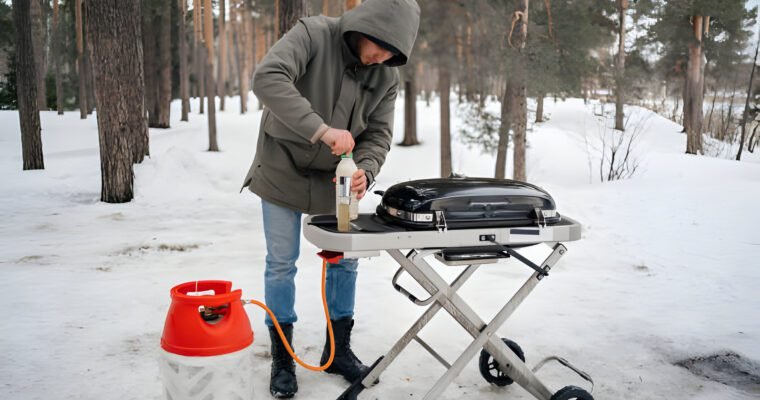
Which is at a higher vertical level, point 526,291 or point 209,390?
point 526,291

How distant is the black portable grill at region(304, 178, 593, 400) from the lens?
6.56 feet

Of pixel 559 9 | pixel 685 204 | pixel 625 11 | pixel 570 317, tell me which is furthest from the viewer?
pixel 625 11

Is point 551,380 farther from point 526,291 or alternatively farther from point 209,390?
point 209,390

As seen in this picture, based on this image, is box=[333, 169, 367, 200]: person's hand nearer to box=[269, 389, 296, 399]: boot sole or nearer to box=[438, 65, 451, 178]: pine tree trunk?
box=[269, 389, 296, 399]: boot sole

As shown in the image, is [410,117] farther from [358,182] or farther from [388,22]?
[358,182]

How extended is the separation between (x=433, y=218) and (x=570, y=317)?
86.1 inches

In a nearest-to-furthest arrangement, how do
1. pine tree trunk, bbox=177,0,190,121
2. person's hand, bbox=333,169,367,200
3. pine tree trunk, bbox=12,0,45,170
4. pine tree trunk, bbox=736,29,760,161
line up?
person's hand, bbox=333,169,367,200 < pine tree trunk, bbox=736,29,760,161 < pine tree trunk, bbox=12,0,45,170 < pine tree trunk, bbox=177,0,190,121

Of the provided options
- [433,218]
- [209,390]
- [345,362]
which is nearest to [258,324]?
[345,362]

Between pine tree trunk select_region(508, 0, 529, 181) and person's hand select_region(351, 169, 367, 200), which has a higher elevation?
pine tree trunk select_region(508, 0, 529, 181)

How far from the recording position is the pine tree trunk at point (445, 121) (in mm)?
12125

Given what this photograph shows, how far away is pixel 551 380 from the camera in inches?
112

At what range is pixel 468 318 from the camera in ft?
7.47

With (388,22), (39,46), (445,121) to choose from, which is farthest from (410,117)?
(388,22)

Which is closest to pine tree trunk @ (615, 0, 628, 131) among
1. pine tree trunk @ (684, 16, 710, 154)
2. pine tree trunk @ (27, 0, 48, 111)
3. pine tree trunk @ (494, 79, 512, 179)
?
pine tree trunk @ (684, 16, 710, 154)
